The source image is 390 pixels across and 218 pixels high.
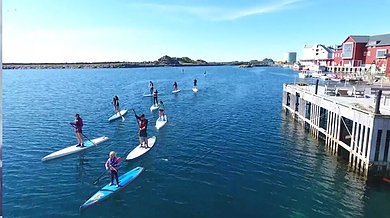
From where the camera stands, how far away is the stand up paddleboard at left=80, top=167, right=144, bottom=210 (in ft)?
47.8

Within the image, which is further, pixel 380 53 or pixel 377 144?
pixel 380 53

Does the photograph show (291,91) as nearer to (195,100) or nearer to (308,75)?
(195,100)

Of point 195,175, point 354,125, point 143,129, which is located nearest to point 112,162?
point 195,175

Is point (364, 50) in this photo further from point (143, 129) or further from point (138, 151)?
point (138, 151)

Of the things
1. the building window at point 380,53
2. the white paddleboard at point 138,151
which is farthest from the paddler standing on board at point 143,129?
the building window at point 380,53

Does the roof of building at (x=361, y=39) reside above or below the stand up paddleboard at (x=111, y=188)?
above

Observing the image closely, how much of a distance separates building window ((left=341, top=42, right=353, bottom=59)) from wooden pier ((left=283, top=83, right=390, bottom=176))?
199ft

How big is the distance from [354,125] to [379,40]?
66.8 metres

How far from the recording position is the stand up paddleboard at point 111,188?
47.8 ft

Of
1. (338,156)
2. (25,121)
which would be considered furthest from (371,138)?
(25,121)

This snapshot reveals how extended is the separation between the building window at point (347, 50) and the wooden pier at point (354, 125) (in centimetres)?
6077

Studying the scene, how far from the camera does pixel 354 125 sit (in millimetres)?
19797

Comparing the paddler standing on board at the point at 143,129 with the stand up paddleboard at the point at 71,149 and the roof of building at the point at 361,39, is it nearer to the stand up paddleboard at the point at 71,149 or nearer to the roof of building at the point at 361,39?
the stand up paddleboard at the point at 71,149

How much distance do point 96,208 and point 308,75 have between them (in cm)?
8354
